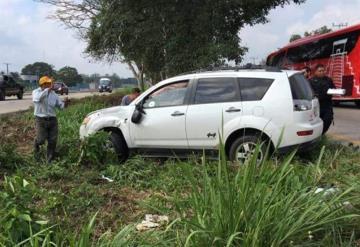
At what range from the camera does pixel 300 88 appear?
8.89 metres

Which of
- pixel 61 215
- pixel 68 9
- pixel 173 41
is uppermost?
pixel 68 9

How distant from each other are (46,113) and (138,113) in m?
1.60

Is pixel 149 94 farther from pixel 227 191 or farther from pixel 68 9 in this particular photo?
pixel 68 9

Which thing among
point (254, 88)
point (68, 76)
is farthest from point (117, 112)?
point (68, 76)

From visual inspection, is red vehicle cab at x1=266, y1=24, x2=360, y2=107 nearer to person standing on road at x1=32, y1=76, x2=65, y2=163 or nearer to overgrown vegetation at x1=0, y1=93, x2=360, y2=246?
person standing on road at x1=32, y1=76, x2=65, y2=163

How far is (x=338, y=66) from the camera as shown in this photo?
73.6 ft

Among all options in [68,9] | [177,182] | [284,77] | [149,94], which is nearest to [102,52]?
[68,9]

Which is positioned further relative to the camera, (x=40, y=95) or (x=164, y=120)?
(x=40, y=95)

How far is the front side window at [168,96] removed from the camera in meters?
9.31

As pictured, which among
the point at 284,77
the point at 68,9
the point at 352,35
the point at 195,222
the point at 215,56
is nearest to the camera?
the point at 195,222

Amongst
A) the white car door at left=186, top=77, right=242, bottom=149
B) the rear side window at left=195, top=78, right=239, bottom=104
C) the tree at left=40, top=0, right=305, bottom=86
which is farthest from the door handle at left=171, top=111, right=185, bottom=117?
the tree at left=40, top=0, right=305, bottom=86

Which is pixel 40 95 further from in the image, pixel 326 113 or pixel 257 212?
pixel 257 212

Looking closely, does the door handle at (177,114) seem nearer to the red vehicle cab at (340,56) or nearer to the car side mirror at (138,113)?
the car side mirror at (138,113)

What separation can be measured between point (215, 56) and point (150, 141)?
7.81 metres
